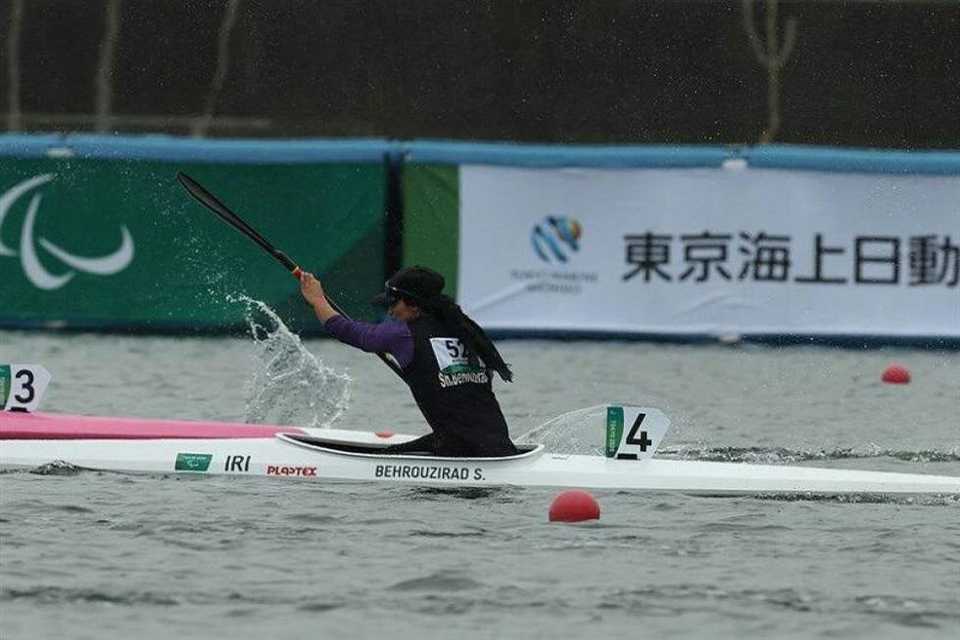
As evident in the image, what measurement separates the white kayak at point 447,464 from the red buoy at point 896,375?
5.35 metres

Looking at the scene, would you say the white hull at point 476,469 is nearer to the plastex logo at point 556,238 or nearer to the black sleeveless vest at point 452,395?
the black sleeveless vest at point 452,395

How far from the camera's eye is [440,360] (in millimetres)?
12453

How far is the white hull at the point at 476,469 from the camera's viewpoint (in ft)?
40.2

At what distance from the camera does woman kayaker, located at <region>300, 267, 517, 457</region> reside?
1238 cm

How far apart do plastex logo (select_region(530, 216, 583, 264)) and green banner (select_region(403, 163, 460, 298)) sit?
69 centimetres

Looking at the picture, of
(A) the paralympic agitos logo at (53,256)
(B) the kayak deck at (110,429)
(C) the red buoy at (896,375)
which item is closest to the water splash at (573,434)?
(B) the kayak deck at (110,429)

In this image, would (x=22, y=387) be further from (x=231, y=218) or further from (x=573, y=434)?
(x=573, y=434)

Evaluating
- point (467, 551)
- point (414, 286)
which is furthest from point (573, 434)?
point (467, 551)

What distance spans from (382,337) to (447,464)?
2.49ft

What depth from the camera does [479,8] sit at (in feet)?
80.4

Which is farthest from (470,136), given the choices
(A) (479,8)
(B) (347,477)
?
(B) (347,477)

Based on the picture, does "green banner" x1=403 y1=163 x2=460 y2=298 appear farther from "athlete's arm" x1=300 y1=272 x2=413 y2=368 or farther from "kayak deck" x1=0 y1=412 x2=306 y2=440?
"athlete's arm" x1=300 y1=272 x2=413 y2=368

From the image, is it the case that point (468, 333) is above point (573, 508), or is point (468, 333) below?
above

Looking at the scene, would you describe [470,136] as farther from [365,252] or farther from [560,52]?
[365,252]
